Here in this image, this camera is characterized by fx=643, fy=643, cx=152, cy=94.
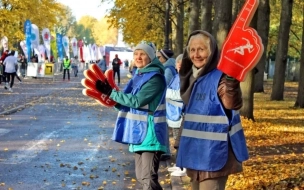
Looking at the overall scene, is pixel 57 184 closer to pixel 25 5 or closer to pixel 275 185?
pixel 275 185

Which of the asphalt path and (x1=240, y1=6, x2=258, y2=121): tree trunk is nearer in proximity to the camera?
the asphalt path

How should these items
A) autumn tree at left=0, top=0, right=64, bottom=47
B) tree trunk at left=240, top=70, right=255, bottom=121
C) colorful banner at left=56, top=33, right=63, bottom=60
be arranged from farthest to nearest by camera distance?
1. colorful banner at left=56, top=33, right=63, bottom=60
2. autumn tree at left=0, top=0, right=64, bottom=47
3. tree trunk at left=240, top=70, right=255, bottom=121

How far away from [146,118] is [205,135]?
194 cm

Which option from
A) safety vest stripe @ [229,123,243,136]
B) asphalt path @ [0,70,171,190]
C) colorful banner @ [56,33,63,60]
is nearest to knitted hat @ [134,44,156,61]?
safety vest stripe @ [229,123,243,136]

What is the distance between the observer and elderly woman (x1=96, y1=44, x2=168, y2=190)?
6.79m

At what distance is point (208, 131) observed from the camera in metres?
→ 4.95

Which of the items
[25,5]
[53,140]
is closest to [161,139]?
[53,140]

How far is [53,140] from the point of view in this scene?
14062mm

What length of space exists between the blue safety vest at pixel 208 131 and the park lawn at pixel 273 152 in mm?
2956

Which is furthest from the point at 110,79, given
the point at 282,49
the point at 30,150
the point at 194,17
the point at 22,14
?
the point at 22,14

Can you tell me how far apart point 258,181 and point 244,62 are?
4.15 m

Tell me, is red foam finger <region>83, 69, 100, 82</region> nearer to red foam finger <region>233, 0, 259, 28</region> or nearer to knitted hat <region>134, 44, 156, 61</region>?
knitted hat <region>134, 44, 156, 61</region>

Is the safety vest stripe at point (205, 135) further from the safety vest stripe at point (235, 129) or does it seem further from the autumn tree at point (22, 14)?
the autumn tree at point (22, 14)

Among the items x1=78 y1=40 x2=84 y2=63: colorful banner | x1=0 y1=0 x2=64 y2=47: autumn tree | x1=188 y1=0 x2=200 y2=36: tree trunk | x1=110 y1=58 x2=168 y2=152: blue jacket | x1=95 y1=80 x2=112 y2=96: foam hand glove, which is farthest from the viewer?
x1=78 y1=40 x2=84 y2=63: colorful banner
